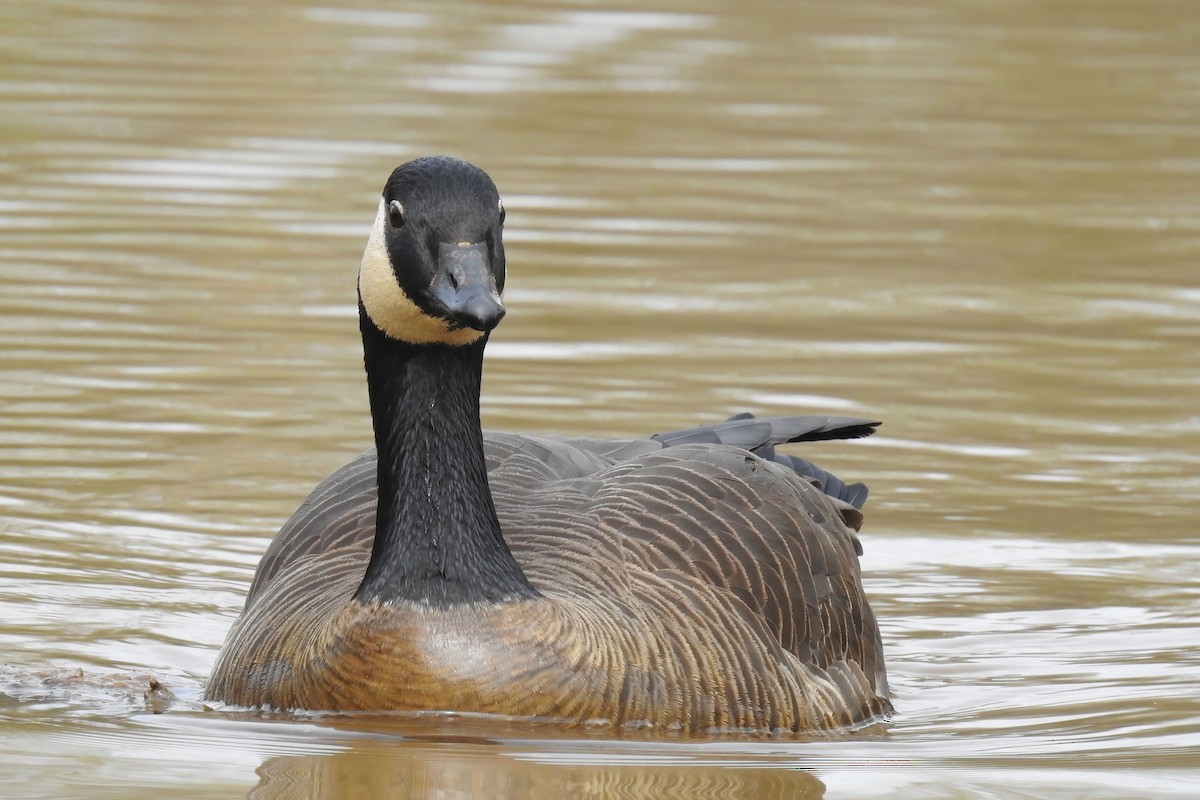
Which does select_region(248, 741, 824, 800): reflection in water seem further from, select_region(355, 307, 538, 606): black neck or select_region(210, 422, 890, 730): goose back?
select_region(355, 307, 538, 606): black neck

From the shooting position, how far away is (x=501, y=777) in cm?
727

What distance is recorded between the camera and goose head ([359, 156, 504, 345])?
7570 mm

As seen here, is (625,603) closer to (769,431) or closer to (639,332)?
(769,431)

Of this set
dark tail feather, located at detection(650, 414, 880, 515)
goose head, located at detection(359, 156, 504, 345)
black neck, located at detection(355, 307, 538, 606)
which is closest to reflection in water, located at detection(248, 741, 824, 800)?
black neck, located at detection(355, 307, 538, 606)

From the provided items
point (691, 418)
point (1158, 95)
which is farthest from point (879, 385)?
point (1158, 95)

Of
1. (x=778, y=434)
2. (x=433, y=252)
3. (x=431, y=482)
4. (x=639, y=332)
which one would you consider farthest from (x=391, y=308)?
(x=639, y=332)

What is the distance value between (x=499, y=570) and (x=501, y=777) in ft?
3.03

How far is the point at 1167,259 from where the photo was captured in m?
17.4

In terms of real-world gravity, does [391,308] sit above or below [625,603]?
above

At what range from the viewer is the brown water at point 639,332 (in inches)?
315

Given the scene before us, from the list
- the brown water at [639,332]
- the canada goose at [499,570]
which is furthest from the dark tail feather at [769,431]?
the brown water at [639,332]

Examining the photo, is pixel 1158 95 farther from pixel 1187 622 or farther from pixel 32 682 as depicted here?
pixel 32 682

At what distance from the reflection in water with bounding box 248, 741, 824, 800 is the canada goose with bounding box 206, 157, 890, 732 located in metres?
0.24

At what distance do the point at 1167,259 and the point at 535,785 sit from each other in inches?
447
